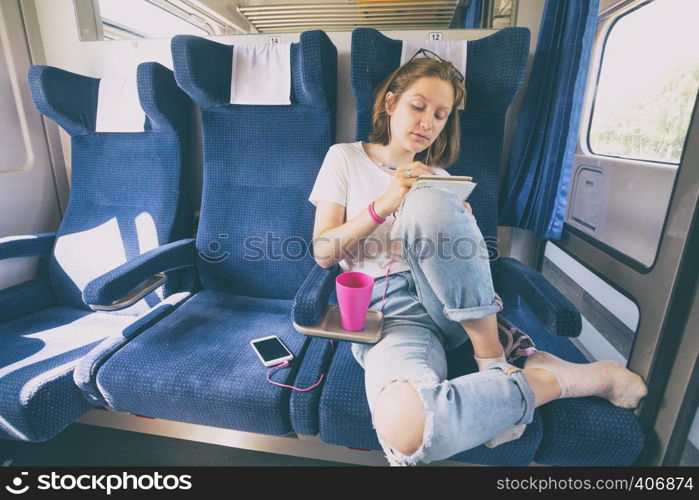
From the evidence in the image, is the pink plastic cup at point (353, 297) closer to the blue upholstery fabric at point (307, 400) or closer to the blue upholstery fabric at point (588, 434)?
the blue upholstery fabric at point (307, 400)

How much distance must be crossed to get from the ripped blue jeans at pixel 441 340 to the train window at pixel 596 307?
2.41ft

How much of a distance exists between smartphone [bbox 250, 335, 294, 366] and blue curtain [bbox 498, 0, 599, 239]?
3.76 feet

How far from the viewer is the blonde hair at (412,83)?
1239mm

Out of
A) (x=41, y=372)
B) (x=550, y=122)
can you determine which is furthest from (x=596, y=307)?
(x=41, y=372)

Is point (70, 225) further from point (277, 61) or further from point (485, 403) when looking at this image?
point (485, 403)

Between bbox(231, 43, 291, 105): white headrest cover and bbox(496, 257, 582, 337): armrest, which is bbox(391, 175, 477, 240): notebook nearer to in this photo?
bbox(496, 257, 582, 337): armrest

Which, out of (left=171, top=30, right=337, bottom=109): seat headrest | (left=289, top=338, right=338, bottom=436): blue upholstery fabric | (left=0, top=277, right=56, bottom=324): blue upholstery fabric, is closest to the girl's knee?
(left=289, top=338, right=338, bottom=436): blue upholstery fabric

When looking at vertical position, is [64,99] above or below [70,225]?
above

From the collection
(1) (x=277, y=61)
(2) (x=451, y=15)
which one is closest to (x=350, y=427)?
(1) (x=277, y=61)

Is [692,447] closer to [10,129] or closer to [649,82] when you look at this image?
[649,82]

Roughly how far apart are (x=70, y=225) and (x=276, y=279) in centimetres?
104

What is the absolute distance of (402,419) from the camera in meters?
0.83

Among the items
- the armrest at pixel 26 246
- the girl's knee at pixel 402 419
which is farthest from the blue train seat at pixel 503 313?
the armrest at pixel 26 246
